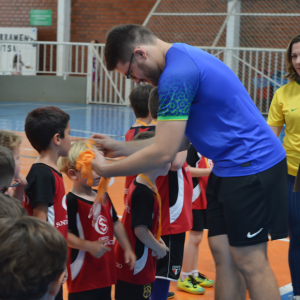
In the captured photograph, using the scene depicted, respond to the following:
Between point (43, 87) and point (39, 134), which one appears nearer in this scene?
point (39, 134)

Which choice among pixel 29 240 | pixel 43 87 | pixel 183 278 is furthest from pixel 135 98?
pixel 43 87

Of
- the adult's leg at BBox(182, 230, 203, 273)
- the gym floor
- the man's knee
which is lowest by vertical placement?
the gym floor

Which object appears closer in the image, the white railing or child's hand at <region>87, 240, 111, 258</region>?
child's hand at <region>87, 240, 111, 258</region>

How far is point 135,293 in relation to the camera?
2.36 metres

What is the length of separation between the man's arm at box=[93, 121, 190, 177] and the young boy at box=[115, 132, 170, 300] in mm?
412

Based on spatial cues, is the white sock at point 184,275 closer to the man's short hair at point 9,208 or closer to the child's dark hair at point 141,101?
the child's dark hair at point 141,101

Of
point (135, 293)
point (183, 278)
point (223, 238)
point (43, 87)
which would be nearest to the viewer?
point (223, 238)

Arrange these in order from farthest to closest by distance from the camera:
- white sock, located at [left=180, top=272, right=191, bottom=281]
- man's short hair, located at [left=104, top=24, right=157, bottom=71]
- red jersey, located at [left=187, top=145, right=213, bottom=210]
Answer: red jersey, located at [left=187, top=145, right=213, bottom=210]
white sock, located at [left=180, top=272, right=191, bottom=281]
man's short hair, located at [left=104, top=24, right=157, bottom=71]

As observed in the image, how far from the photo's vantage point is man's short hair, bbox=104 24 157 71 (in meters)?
1.97

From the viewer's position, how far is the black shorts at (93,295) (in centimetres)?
223

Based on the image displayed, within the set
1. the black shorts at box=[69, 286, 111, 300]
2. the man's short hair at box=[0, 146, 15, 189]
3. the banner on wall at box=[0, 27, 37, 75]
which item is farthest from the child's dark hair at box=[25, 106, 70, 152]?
the banner on wall at box=[0, 27, 37, 75]

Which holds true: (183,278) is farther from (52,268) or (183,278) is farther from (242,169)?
(52,268)

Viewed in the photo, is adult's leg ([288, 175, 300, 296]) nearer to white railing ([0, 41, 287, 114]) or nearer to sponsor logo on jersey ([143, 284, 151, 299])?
sponsor logo on jersey ([143, 284, 151, 299])

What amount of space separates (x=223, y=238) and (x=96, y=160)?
76 cm
